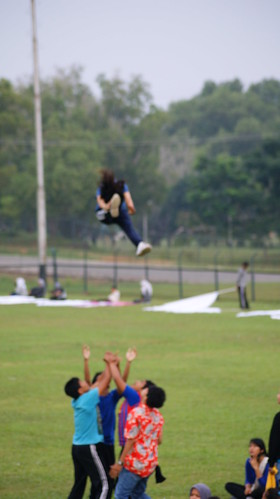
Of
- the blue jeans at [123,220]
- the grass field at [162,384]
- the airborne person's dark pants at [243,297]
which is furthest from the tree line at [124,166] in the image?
the blue jeans at [123,220]

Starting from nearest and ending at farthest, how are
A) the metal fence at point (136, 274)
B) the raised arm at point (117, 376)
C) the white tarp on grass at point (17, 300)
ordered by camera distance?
the raised arm at point (117, 376), the white tarp on grass at point (17, 300), the metal fence at point (136, 274)

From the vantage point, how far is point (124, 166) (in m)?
84.8

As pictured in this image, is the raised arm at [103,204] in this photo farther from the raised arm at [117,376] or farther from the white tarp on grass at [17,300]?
the white tarp on grass at [17,300]

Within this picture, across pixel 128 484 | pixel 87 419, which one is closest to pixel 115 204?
pixel 87 419

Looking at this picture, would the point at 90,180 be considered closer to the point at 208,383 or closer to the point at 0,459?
the point at 208,383

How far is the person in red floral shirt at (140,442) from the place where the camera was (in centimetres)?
787

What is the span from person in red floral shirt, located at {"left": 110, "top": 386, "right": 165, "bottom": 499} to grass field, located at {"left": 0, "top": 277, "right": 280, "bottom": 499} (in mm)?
2798

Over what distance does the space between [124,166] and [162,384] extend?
6762 cm

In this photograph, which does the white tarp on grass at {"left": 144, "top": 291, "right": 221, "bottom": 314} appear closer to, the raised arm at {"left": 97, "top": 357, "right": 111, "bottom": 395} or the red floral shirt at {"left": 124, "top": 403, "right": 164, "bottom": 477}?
the raised arm at {"left": 97, "top": 357, "right": 111, "bottom": 395}

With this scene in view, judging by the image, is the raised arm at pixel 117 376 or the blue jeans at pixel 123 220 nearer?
the raised arm at pixel 117 376

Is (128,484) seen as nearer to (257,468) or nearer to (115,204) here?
(257,468)

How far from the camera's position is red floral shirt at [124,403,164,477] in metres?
7.86

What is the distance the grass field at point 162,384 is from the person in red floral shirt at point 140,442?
2798 mm

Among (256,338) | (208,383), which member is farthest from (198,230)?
(208,383)
